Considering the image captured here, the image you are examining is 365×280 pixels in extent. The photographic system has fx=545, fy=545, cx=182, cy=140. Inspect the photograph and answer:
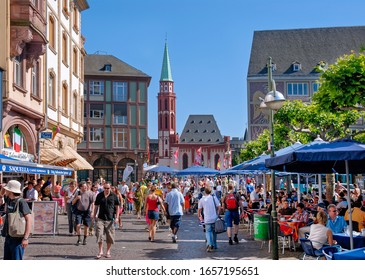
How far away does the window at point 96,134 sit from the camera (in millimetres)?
64062

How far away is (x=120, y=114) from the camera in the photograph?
65.3 meters

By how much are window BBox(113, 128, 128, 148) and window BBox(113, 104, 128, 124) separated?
39.8 inches

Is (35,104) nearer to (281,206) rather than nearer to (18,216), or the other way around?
(281,206)

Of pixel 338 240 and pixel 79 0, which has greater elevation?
pixel 79 0

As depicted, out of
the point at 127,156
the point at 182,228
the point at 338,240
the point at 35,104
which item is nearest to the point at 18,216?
the point at 338,240

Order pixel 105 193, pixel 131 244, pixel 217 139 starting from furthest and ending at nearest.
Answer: pixel 217 139, pixel 131 244, pixel 105 193

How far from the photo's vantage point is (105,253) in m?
13.6

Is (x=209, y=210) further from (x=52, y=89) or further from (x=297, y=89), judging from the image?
(x=297, y=89)

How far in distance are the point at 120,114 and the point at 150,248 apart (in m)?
51.0

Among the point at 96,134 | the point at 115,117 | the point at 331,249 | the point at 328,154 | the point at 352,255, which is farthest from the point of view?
the point at 115,117

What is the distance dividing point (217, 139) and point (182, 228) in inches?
5146

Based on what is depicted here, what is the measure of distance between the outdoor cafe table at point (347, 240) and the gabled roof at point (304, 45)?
62863 millimetres

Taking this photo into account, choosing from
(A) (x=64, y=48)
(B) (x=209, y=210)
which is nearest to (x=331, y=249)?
(B) (x=209, y=210)

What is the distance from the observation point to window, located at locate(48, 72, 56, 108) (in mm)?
28703
